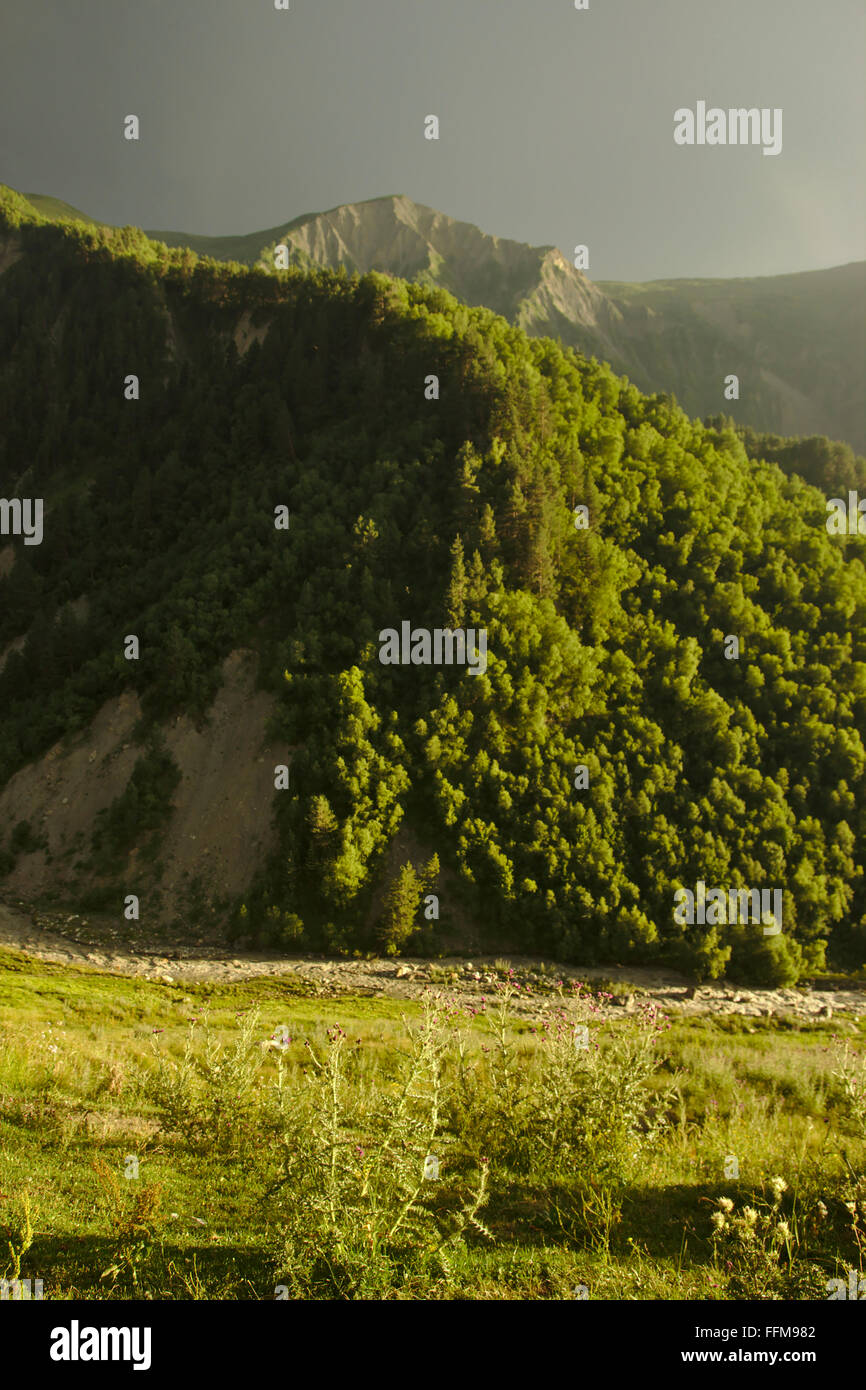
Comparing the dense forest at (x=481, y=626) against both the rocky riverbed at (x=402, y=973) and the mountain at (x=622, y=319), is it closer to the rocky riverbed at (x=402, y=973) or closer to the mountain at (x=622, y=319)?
the rocky riverbed at (x=402, y=973)

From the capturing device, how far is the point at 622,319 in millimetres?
168375

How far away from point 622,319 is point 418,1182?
19733 cm

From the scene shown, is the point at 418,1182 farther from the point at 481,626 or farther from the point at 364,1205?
the point at 481,626

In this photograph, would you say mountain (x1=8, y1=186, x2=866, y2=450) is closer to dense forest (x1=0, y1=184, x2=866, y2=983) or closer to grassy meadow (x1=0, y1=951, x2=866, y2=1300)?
dense forest (x1=0, y1=184, x2=866, y2=983)

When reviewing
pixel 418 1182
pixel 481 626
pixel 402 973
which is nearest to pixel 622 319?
pixel 481 626

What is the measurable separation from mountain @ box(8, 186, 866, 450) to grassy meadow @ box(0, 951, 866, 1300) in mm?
155428

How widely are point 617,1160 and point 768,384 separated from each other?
192296mm

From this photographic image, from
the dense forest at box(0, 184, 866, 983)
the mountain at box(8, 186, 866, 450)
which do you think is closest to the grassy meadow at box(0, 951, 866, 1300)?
the dense forest at box(0, 184, 866, 983)

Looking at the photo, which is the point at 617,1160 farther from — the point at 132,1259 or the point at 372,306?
the point at 372,306

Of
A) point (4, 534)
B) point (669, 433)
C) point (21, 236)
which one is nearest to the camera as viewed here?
point (669, 433)

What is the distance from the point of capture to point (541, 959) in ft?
113

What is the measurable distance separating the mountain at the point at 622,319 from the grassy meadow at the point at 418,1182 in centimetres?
15543

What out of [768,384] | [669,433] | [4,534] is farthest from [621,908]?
[768,384]

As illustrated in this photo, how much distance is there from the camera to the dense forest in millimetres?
35688
